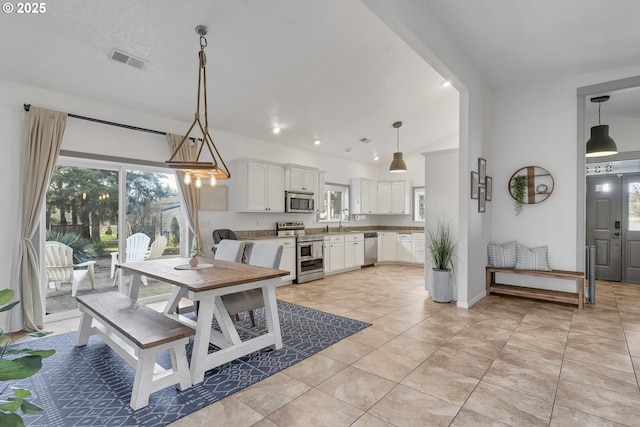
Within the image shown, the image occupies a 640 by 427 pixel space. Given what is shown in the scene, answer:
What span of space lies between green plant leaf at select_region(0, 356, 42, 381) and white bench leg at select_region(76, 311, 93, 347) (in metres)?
2.78

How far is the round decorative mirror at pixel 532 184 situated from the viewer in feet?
15.9

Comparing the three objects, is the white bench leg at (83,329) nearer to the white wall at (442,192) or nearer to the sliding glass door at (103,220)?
the sliding glass door at (103,220)

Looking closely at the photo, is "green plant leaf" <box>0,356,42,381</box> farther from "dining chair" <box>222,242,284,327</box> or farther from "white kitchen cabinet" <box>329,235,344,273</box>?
"white kitchen cabinet" <box>329,235,344,273</box>

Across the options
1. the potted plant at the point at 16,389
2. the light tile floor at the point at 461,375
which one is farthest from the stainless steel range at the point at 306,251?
the potted plant at the point at 16,389

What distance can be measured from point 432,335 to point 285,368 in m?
1.60

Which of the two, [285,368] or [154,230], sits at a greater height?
[154,230]

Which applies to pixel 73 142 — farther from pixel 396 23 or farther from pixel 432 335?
pixel 432 335

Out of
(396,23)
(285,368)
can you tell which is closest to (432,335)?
(285,368)

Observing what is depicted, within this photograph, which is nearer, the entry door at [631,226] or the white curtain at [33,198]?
the white curtain at [33,198]

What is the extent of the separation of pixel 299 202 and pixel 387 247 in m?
3.08

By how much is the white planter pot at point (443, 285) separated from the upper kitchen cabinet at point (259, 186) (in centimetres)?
297

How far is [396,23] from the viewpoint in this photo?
292 centimetres

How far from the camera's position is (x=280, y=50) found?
148 inches

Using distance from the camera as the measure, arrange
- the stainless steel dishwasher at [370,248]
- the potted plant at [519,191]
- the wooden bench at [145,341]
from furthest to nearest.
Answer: the stainless steel dishwasher at [370,248], the potted plant at [519,191], the wooden bench at [145,341]
